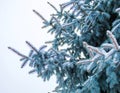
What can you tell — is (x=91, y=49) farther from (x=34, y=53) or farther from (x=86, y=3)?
(x=86, y=3)

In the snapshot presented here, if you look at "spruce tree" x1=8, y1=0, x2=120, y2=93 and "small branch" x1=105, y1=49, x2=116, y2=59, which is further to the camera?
"spruce tree" x1=8, y1=0, x2=120, y2=93

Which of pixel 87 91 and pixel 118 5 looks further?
pixel 118 5

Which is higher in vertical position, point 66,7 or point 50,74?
point 66,7

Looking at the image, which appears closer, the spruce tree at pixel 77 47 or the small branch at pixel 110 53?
the small branch at pixel 110 53

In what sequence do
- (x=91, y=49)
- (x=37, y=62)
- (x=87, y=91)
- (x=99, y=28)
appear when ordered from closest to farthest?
(x=91, y=49) < (x=87, y=91) < (x=37, y=62) < (x=99, y=28)

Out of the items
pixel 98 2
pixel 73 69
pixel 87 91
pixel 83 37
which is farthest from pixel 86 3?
pixel 87 91

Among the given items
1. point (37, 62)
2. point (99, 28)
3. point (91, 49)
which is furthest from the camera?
point (99, 28)

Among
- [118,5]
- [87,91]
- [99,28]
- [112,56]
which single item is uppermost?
[118,5]

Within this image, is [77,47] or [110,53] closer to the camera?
[110,53]
